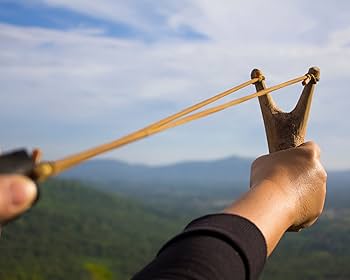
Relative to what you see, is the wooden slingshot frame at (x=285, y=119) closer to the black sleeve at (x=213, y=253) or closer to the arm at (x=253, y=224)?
the arm at (x=253, y=224)

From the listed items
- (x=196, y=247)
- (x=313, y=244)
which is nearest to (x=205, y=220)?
(x=196, y=247)

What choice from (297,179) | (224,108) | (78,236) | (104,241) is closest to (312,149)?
(297,179)

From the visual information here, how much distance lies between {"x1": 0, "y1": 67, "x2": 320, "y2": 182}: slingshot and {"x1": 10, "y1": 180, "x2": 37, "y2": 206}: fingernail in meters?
0.03

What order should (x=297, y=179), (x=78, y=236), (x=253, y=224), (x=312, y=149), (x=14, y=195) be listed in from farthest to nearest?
(x=78, y=236)
(x=312, y=149)
(x=297, y=179)
(x=253, y=224)
(x=14, y=195)

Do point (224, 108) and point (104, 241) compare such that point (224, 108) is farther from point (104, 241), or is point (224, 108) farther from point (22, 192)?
point (104, 241)

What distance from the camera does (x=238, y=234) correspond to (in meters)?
0.99

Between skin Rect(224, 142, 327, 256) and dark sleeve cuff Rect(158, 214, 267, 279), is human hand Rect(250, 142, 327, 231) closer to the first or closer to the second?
skin Rect(224, 142, 327, 256)

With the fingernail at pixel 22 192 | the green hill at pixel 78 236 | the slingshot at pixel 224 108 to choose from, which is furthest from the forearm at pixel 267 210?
the green hill at pixel 78 236

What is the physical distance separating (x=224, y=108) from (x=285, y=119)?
46 cm

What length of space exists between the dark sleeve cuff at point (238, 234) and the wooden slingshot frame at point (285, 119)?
76cm

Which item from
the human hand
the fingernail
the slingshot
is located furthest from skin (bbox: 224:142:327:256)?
the fingernail

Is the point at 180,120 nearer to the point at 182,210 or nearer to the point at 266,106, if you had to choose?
the point at 266,106

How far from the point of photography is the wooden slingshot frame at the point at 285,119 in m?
1.78

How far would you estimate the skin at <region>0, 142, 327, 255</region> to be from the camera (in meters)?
1.12
